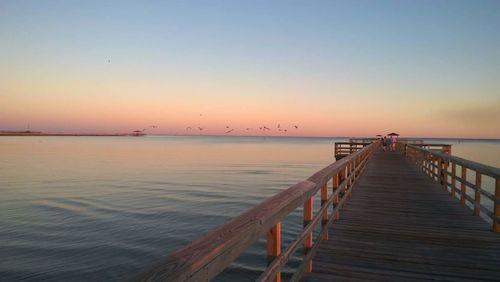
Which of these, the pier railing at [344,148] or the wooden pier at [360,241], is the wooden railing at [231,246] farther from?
the pier railing at [344,148]

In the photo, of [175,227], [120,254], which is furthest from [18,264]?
[175,227]

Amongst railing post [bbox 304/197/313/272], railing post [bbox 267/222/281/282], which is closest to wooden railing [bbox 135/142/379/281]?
railing post [bbox 267/222/281/282]

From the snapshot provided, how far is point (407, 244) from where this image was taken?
4945 millimetres

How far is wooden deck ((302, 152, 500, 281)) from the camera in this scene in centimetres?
387

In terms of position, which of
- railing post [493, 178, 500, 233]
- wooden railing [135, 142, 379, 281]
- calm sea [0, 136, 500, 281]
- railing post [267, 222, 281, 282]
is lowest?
calm sea [0, 136, 500, 281]

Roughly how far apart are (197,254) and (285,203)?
1165 mm

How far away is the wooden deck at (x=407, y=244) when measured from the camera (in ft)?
→ 12.7

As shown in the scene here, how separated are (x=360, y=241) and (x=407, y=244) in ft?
2.03

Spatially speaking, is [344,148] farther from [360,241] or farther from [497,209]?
[360,241]

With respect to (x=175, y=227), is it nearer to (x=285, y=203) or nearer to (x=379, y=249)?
(x=379, y=249)

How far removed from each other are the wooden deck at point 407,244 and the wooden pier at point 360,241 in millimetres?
10

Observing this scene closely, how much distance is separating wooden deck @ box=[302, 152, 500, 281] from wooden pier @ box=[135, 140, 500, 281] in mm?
10

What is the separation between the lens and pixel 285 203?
2.46 metres

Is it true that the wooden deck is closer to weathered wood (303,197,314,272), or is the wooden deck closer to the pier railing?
weathered wood (303,197,314,272)
